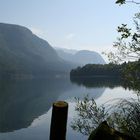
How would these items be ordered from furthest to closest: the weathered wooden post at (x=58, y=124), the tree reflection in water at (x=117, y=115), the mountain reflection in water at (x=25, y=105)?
the mountain reflection in water at (x=25, y=105)
the tree reflection in water at (x=117, y=115)
the weathered wooden post at (x=58, y=124)

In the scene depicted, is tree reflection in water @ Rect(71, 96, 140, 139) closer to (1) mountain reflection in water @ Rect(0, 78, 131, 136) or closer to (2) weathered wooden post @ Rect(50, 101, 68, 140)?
(2) weathered wooden post @ Rect(50, 101, 68, 140)

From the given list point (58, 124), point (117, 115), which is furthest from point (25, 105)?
point (58, 124)

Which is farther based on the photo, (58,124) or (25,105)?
(25,105)

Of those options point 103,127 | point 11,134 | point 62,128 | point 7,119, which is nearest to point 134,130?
point 103,127

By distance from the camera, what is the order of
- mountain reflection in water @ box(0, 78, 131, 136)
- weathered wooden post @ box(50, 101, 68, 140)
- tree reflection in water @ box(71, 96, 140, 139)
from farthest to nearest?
mountain reflection in water @ box(0, 78, 131, 136) < tree reflection in water @ box(71, 96, 140, 139) < weathered wooden post @ box(50, 101, 68, 140)

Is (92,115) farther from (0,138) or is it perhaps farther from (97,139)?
(0,138)

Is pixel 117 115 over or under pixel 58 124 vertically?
under

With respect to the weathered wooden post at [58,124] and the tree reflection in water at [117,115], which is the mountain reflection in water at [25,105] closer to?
the tree reflection in water at [117,115]

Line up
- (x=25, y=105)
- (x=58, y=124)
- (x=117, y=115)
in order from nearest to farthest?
(x=58, y=124)
(x=117, y=115)
(x=25, y=105)

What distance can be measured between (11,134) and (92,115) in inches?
1366

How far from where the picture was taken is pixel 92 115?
43.7 ft

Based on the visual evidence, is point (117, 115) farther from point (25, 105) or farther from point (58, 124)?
point (25, 105)

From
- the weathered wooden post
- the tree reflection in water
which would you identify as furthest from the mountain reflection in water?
the weathered wooden post

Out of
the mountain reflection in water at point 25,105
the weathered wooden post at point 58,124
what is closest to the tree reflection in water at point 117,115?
the weathered wooden post at point 58,124
